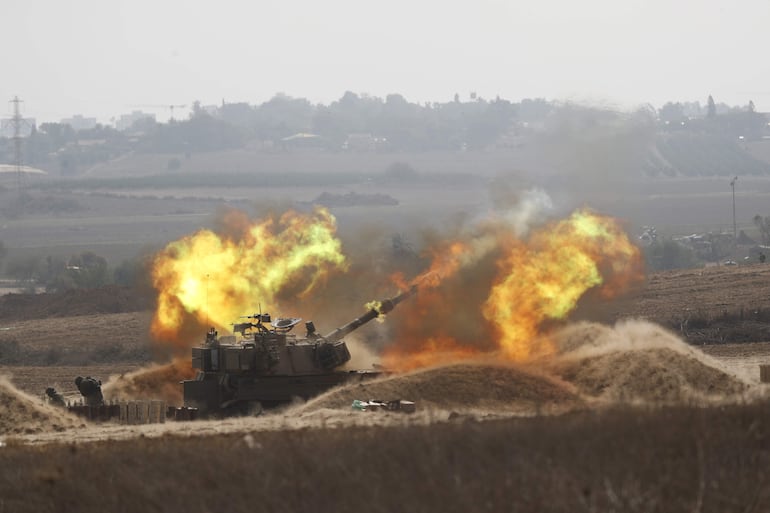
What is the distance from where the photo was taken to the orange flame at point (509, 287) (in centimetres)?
5047

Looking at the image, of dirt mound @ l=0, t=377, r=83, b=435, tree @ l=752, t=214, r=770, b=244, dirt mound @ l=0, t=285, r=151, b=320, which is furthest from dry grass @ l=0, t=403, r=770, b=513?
tree @ l=752, t=214, r=770, b=244

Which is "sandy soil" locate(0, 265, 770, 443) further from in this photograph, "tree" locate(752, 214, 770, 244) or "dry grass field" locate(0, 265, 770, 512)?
"tree" locate(752, 214, 770, 244)

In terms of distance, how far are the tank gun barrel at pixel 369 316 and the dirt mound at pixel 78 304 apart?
33152 millimetres

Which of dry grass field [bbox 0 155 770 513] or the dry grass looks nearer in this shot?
the dry grass

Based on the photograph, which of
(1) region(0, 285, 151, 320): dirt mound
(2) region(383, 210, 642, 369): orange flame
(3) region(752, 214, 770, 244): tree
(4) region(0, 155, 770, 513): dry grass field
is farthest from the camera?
(3) region(752, 214, 770, 244): tree

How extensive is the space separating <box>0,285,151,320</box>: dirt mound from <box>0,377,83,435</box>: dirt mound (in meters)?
36.9

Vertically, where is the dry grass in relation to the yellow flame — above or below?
below

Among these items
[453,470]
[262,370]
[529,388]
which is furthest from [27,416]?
[453,470]

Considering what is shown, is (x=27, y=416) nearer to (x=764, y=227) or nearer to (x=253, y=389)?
(x=253, y=389)

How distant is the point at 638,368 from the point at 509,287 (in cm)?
823

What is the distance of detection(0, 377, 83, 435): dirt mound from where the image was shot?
42188 millimetres

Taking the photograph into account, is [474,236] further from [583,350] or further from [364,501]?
[364,501]

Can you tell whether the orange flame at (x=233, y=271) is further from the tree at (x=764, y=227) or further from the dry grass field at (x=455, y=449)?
the tree at (x=764, y=227)

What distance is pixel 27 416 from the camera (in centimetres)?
4278
